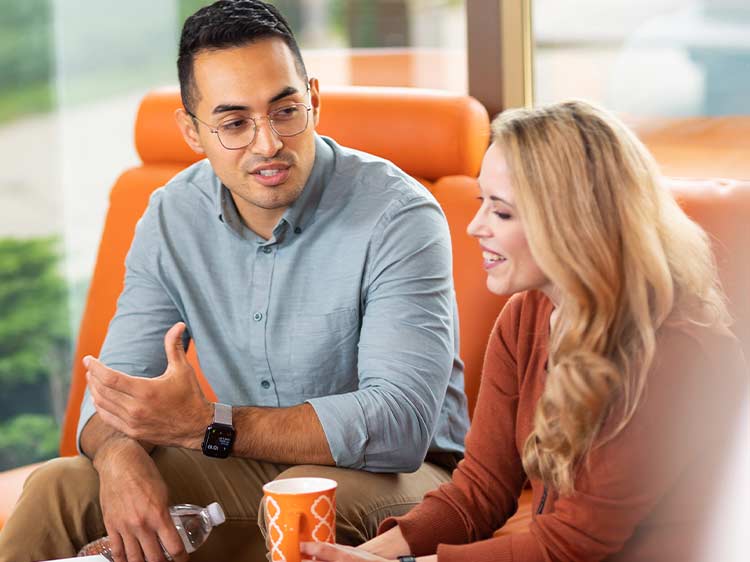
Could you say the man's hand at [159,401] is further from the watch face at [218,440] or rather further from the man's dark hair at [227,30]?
the man's dark hair at [227,30]

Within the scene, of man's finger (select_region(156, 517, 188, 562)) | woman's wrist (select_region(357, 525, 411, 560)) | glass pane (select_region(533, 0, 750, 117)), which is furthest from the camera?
glass pane (select_region(533, 0, 750, 117))

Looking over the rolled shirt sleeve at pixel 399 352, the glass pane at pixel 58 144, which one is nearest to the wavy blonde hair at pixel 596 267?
the rolled shirt sleeve at pixel 399 352

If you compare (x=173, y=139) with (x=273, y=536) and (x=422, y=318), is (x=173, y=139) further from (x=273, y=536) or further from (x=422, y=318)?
(x=273, y=536)

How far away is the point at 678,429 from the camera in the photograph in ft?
4.53

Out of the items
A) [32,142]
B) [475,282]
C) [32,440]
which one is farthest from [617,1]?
[32,440]

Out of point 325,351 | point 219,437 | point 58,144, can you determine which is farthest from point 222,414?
point 58,144

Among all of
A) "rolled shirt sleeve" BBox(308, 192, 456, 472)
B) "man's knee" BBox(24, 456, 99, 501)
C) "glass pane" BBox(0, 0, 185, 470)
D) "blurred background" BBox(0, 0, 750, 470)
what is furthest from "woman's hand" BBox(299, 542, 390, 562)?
"glass pane" BBox(0, 0, 185, 470)

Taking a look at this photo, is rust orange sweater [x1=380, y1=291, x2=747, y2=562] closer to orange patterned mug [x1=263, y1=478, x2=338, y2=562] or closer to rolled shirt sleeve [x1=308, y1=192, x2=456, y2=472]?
orange patterned mug [x1=263, y1=478, x2=338, y2=562]

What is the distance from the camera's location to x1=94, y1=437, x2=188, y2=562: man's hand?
170cm

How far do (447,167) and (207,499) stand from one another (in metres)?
0.88

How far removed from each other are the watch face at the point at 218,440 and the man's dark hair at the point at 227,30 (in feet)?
2.05

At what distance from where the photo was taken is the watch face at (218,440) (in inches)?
69.2

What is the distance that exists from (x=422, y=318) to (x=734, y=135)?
0.83 m

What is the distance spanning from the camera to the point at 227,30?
6.46ft
